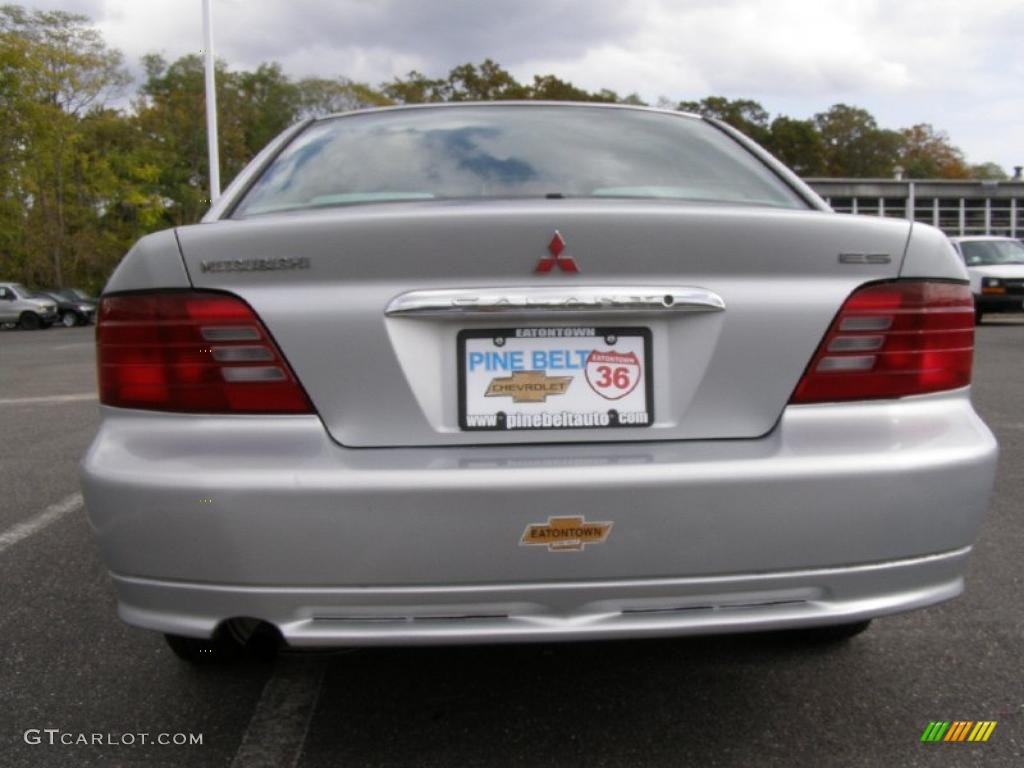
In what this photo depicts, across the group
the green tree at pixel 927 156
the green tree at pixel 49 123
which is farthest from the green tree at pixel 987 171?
the green tree at pixel 49 123

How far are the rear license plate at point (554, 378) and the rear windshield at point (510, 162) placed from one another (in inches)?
22.2

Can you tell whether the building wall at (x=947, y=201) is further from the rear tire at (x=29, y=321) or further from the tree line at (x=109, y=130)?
the rear tire at (x=29, y=321)

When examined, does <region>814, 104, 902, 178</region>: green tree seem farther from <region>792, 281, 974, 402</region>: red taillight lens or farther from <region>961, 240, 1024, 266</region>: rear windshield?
<region>792, 281, 974, 402</region>: red taillight lens

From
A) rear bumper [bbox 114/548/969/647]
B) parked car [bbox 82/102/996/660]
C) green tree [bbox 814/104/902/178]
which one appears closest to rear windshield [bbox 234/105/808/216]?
parked car [bbox 82/102/996/660]

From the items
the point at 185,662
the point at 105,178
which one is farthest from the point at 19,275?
the point at 185,662

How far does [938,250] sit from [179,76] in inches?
2555

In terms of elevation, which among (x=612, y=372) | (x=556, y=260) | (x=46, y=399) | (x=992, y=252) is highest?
(x=992, y=252)

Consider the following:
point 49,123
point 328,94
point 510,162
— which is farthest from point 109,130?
point 510,162

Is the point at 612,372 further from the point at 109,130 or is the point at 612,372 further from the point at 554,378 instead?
the point at 109,130

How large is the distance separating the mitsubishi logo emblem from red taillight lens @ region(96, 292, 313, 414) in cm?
53

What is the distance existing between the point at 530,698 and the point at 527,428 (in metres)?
0.88

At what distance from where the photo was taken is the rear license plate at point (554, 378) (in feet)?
6.31

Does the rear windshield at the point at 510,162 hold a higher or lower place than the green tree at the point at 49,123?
lower

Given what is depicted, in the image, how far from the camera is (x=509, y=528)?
1838 millimetres
